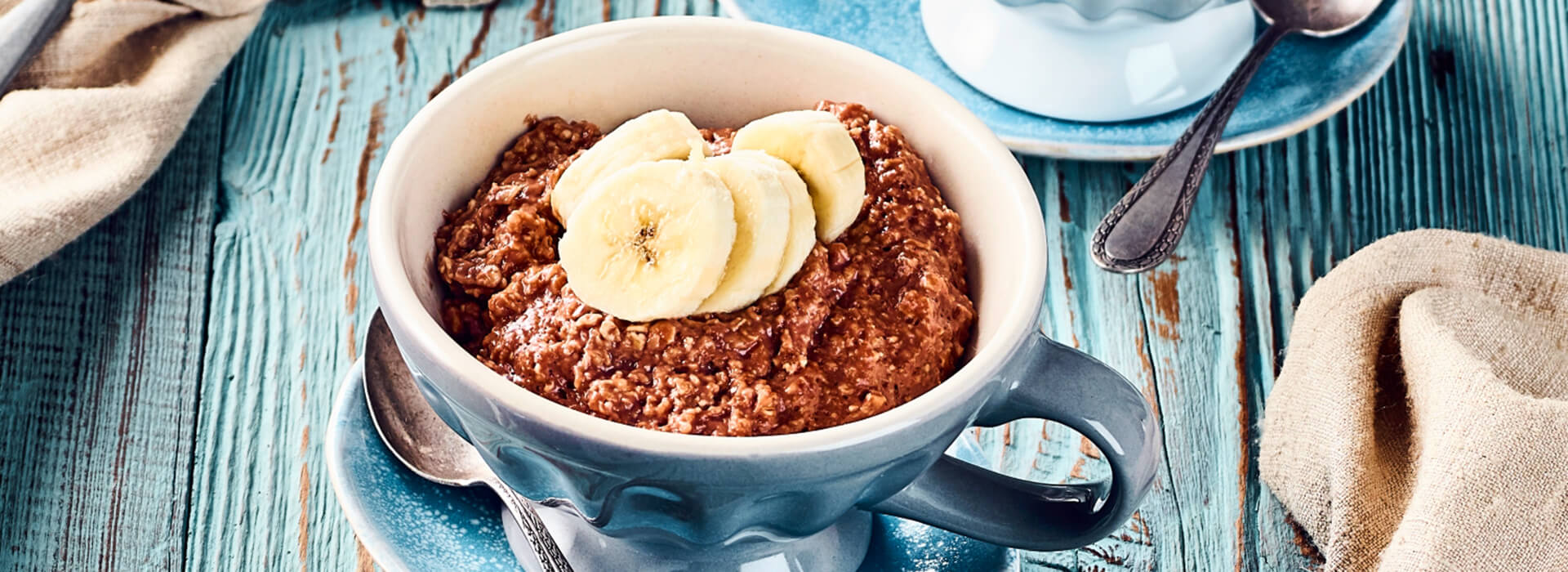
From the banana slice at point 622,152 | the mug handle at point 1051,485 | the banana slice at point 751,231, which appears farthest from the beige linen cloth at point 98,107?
the mug handle at point 1051,485

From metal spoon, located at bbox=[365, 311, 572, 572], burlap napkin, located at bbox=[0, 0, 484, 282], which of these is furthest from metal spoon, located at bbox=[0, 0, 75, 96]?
metal spoon, located at bbox=[365, 311, 572, 572]

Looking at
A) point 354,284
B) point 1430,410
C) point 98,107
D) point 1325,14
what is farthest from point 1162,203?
point 98,107

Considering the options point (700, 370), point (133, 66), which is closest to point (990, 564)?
point (700, 370)

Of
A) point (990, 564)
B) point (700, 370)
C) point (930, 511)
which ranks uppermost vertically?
point (700, 370)

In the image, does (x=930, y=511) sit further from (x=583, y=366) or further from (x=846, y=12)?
(x=846, y=12)

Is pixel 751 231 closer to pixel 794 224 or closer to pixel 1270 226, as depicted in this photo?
pixel 794 224
